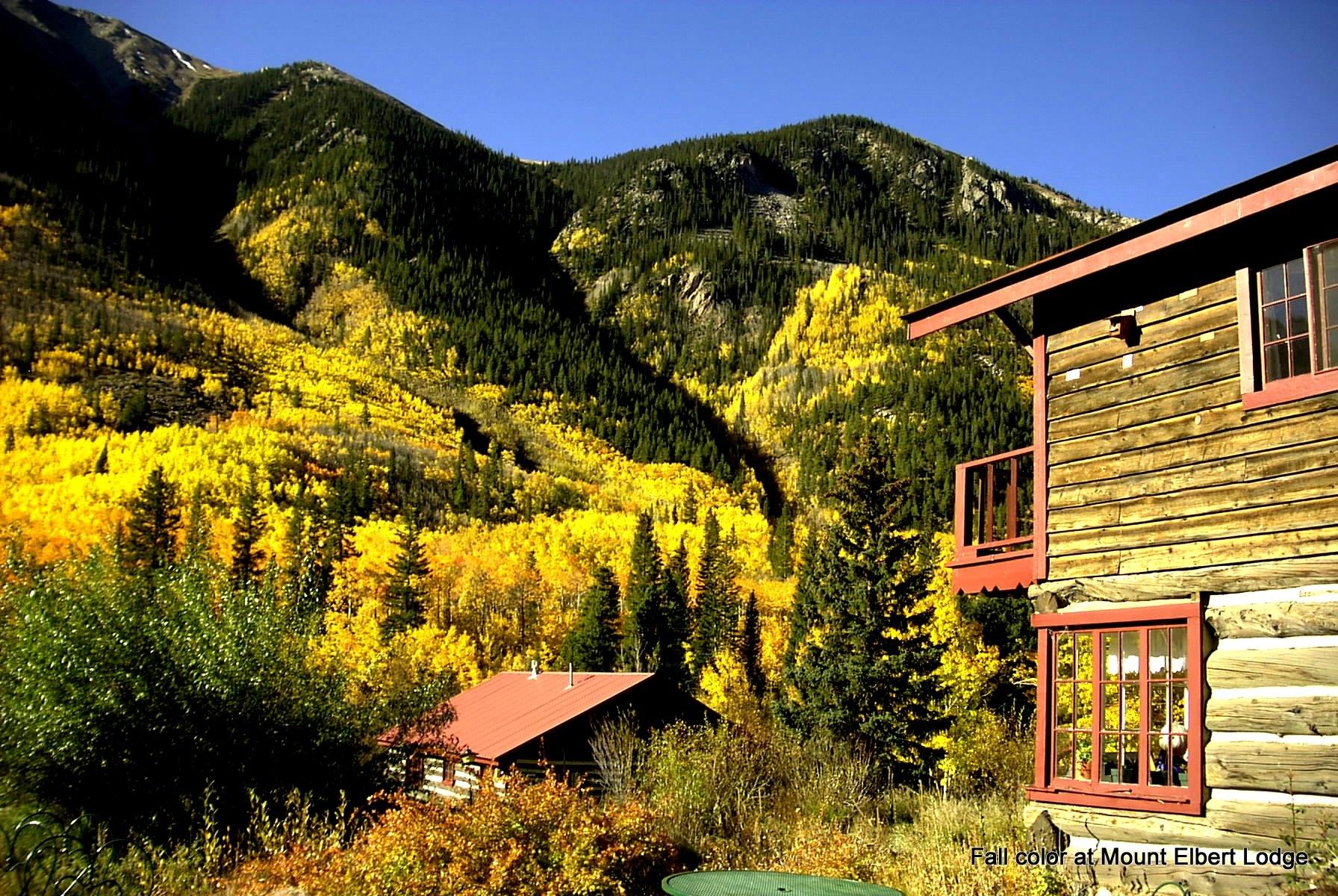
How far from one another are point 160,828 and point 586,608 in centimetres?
4552

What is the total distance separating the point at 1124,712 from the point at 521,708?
18.5m

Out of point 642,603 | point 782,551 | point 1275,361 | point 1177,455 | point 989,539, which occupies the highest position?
point 782,551

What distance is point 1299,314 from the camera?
9.11 m

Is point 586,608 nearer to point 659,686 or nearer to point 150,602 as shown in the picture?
point 659,686

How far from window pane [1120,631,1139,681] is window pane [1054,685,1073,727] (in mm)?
680

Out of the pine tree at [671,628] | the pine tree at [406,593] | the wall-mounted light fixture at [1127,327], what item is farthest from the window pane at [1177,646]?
the pine tree at [671,628]

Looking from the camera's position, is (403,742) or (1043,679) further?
(403,742)

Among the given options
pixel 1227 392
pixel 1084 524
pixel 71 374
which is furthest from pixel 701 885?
pixel 71 374

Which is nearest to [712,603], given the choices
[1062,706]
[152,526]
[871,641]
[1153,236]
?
[871,641]

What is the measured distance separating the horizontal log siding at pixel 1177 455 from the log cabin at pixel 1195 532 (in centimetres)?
2

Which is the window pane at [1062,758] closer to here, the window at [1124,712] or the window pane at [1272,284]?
the window at [1124,712]

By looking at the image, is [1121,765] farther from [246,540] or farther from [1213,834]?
[246,540]

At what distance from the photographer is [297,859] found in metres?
12.5

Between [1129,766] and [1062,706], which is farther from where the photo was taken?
[1062,706]
